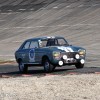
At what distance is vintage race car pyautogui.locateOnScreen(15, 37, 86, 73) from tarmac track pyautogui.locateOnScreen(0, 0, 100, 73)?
17787 millimetres

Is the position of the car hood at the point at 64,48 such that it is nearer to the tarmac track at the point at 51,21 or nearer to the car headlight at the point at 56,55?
the car headlight at the point at 56,55

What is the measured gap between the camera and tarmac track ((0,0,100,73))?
46991 millimetres

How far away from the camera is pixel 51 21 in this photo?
180 ft

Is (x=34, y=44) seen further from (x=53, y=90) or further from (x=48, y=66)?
(x=53, y=90)

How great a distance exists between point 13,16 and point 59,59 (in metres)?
40.3

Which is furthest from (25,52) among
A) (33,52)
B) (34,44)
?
(33,52)

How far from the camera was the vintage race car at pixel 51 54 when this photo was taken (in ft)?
69.4

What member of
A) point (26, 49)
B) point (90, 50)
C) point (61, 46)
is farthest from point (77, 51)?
point (90, 50)

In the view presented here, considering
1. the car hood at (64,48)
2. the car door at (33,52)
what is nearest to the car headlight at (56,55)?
the car hood at (64,48)

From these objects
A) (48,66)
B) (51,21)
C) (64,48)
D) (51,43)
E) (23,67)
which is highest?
(51,43)

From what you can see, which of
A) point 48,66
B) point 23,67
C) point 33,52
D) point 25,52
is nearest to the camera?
point 48,66

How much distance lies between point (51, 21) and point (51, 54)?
34091 millimetres

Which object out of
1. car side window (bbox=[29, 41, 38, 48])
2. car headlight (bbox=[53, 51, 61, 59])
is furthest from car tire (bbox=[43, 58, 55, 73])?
car side window (bbox=[29, 41, 38, 48])

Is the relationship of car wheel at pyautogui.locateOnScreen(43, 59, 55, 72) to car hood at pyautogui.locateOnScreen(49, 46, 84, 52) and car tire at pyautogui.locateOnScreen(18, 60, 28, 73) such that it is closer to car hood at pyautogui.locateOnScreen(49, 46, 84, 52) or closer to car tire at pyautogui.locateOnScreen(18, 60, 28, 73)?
car hood at pyautogui.locateOnScreen(49, 46, 84, 52)
